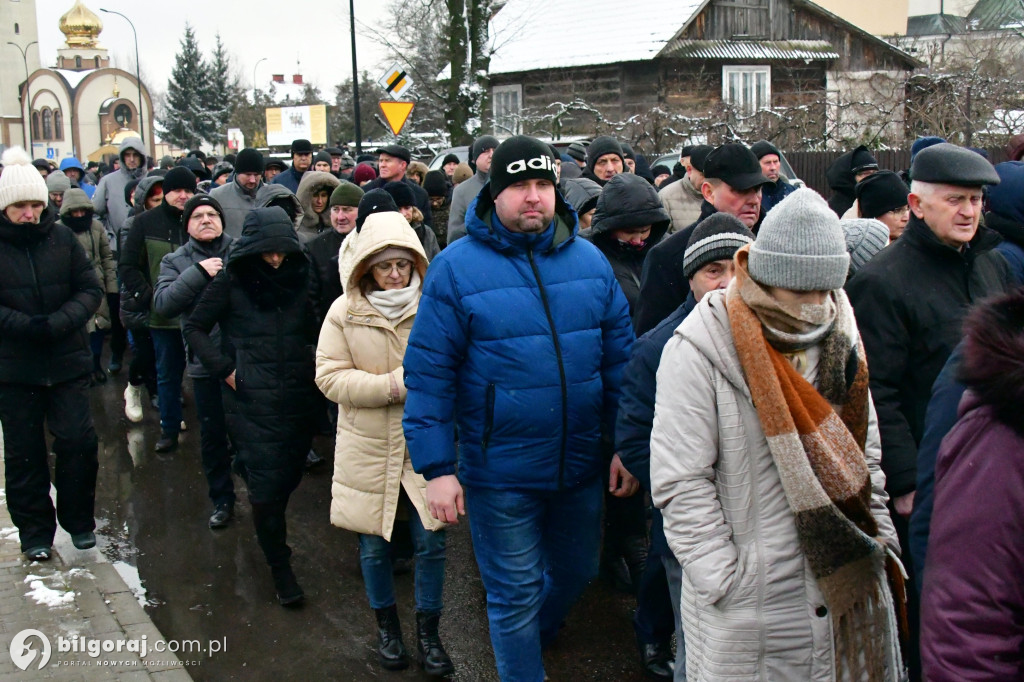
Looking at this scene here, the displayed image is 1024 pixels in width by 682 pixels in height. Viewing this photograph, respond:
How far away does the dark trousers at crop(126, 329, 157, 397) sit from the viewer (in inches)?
361

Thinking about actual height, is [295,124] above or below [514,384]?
above

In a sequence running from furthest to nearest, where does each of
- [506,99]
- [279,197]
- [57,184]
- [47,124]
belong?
[47,124]
[506,99]
[57,184]
[279,197]

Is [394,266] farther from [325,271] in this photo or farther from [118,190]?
[118,190]

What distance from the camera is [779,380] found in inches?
110

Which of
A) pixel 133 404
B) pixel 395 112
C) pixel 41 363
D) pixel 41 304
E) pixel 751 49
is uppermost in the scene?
pixel 751 49

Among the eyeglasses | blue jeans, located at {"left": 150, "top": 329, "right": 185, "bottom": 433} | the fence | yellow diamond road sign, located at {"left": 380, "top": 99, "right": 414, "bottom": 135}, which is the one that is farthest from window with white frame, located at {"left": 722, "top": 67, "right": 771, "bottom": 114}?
the eyeglasses

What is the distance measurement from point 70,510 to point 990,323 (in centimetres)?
553

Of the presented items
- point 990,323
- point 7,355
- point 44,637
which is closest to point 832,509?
point 990,323

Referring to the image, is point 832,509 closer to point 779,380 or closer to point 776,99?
point 779,380

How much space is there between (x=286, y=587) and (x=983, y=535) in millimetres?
4200

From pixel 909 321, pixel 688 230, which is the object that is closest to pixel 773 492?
pixel 909 321

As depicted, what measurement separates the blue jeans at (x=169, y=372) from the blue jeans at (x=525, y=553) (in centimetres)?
495

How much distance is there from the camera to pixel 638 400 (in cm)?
362

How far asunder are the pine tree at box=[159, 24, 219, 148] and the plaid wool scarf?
7712 cm
